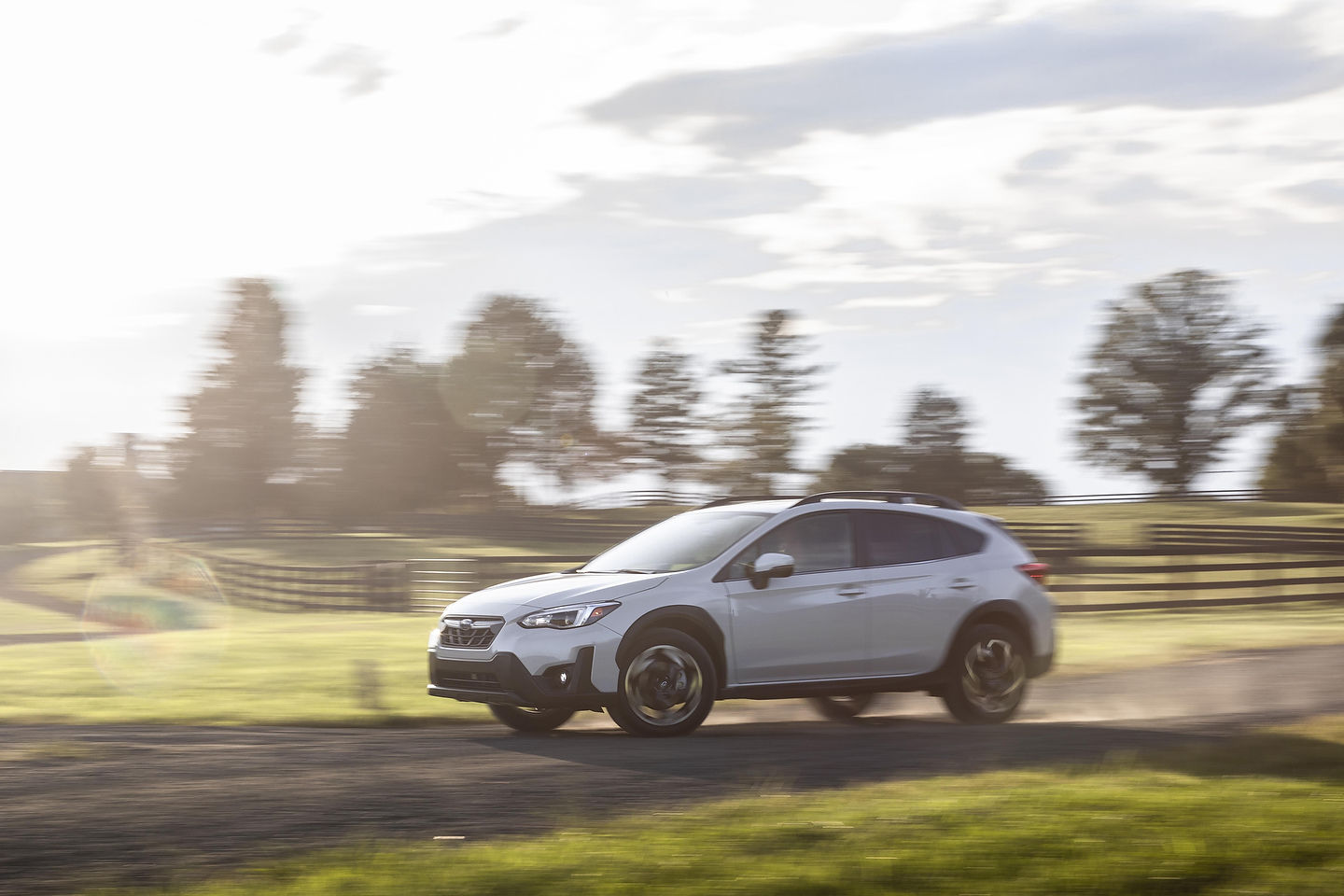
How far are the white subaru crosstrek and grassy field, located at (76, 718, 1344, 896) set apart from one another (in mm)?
2356

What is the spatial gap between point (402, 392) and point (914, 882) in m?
76.6

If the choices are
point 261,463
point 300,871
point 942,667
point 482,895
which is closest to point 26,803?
point 300,871

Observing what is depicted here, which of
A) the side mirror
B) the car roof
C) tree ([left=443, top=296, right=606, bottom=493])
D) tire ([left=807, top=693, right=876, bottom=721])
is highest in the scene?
tree ([left=443, top=296, right=606, bottom=493])

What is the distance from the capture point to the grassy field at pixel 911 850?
5.31m

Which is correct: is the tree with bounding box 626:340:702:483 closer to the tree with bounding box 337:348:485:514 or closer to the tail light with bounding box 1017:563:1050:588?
the tree with bounding box 337:348:485:514

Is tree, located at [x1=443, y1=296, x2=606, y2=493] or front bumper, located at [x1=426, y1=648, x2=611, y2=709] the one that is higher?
tree, located at [x1=443, y1=296, x2=606, y2=493]

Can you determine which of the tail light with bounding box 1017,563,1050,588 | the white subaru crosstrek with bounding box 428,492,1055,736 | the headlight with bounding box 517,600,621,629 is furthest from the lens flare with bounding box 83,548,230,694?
the tail light with bounding box 1017,563,1050,588

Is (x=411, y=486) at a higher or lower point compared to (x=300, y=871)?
higher

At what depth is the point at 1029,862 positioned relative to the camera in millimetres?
5648

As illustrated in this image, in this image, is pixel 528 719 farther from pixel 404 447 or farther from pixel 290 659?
pixel 404 447

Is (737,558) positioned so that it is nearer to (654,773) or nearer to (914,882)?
(654,773)

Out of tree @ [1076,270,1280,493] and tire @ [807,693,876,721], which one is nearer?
tire @ [807,693,876,721]

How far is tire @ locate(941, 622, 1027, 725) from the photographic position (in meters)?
10.5

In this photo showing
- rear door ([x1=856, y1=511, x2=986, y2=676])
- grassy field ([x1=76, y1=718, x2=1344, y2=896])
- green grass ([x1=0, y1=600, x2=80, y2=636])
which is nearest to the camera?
grassy field ([x1=76, y1=718, x2=1344, y2=896])
